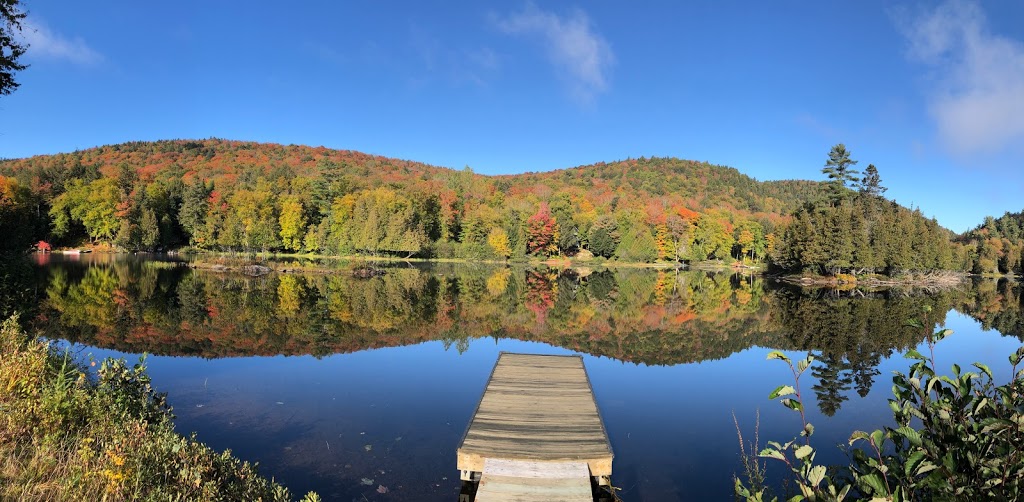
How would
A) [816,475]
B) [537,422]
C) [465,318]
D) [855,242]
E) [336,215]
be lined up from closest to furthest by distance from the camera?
[816,475] → [537,422] → [465,318] → [855,242] → [336,215]

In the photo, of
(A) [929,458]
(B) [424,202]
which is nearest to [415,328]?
(A) [929,458]

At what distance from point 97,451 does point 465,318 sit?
61.3 ft

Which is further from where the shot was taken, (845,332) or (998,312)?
(998,312)

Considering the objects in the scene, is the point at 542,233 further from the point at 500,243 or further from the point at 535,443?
the point at 535,443

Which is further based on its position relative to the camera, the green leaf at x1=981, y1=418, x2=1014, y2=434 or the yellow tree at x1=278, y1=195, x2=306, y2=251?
the yellow tree at x1=278, y1=195, x2=306, y2=251

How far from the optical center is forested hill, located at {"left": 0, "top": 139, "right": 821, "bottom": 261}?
6806 cm

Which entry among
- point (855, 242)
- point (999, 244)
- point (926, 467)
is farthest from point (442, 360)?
point (999, 244)

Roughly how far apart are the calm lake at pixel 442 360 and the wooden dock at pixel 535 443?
3.28 feet

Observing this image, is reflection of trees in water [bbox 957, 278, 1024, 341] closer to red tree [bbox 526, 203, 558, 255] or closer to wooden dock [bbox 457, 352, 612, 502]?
wooden dock [bbox 457, 352, 612, 502]

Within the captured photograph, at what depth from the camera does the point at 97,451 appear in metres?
6.27

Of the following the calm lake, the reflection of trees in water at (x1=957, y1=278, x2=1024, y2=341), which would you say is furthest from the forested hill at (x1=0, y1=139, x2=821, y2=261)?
the reflection of trees in water at (x1=957, y1=278, x2=1024, y2=341)

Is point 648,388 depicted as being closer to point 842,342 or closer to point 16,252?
point 842,342

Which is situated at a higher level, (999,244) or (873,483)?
(999,244)

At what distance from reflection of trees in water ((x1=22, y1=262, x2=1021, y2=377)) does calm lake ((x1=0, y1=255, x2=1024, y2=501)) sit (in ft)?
0.50
